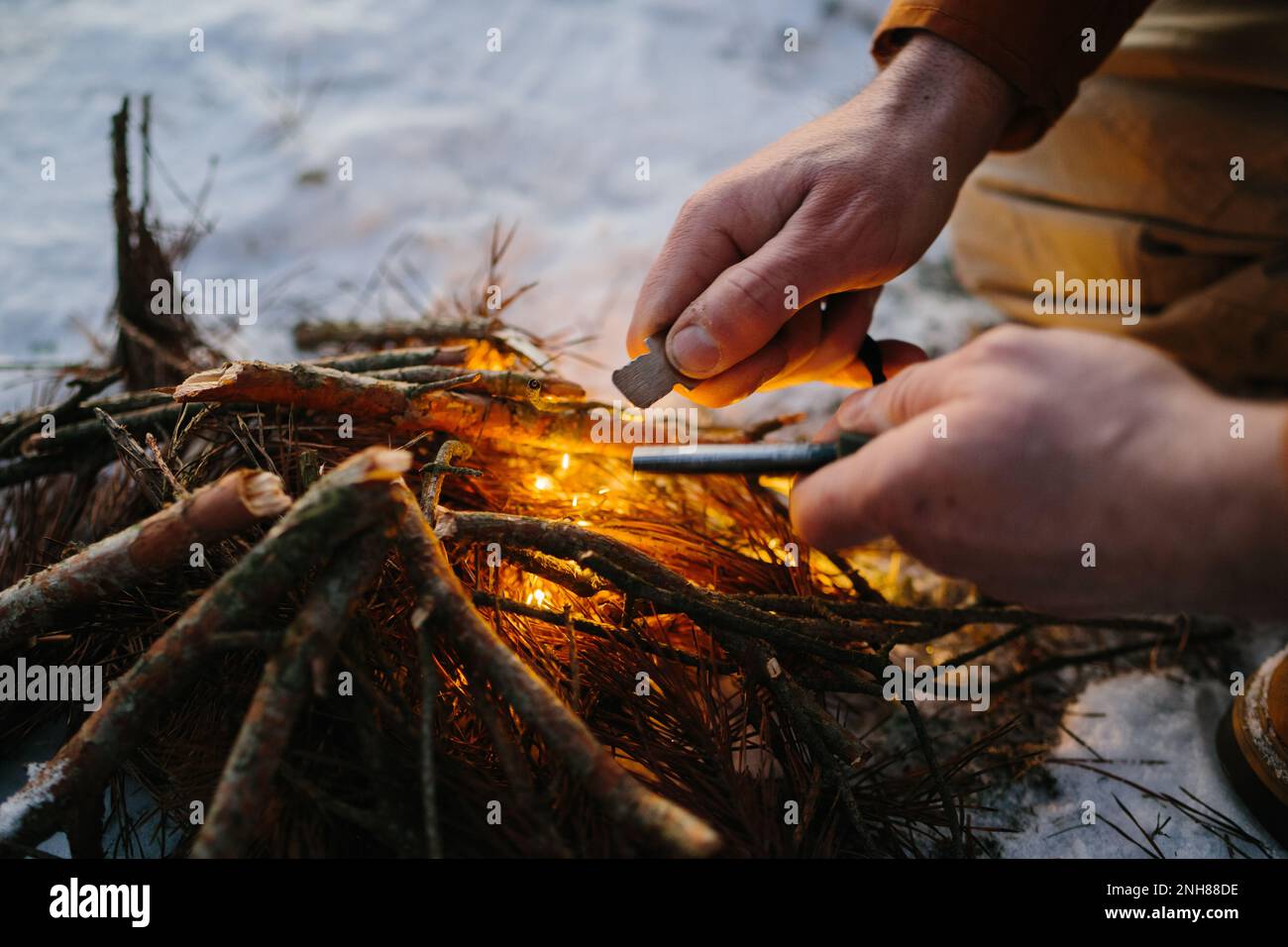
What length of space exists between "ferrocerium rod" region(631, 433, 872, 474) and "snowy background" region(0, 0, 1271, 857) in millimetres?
1283

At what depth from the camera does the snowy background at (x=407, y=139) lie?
9.16 ft

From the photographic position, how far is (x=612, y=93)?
3500 millimetres

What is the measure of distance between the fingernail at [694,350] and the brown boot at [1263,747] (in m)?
1.26

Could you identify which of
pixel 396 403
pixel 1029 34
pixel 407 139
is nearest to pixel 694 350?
pixel 396 403

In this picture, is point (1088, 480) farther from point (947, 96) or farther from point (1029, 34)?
point (1029, 34)

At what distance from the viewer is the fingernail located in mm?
1452

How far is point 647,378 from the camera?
4.92ft

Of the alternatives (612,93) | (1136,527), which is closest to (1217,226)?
(1136,527)

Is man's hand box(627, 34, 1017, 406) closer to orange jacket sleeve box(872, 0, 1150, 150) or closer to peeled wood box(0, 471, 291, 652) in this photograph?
orange jacket sleeve box(872, 0, 1150, 150)

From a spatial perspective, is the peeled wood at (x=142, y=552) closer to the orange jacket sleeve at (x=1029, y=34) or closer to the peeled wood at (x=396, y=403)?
the peeled wood at (x=396, y=403)

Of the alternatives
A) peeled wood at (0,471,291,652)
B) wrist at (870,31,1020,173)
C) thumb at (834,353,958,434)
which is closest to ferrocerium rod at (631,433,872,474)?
thumb at (834,353,958,434)

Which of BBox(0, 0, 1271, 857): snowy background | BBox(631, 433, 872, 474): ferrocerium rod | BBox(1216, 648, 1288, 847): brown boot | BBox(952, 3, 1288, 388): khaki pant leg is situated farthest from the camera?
BBox(0, 0, 1271, 857): snowy background

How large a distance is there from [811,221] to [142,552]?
132 cm

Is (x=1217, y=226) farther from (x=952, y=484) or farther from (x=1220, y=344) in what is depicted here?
(x=952, y=484)
